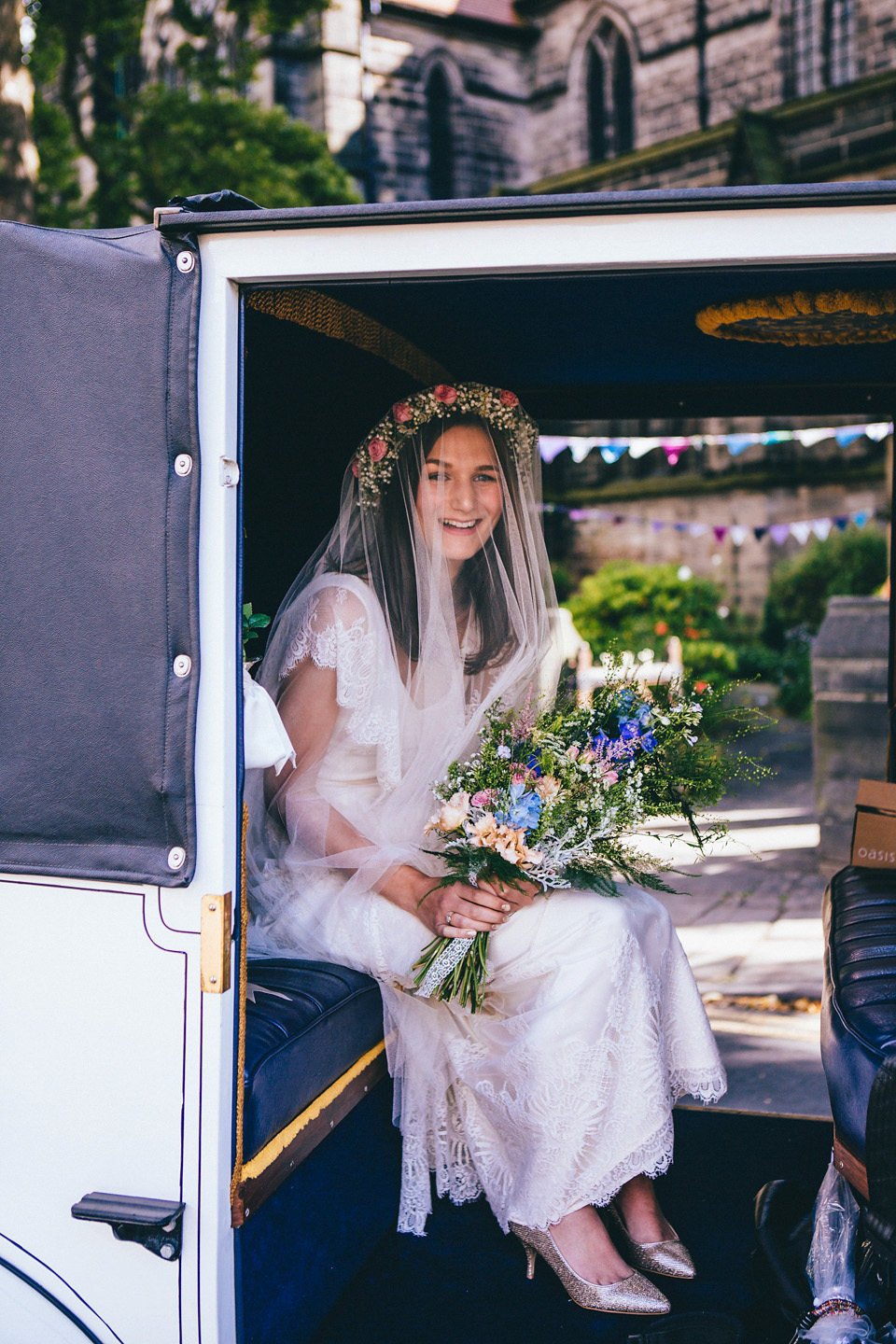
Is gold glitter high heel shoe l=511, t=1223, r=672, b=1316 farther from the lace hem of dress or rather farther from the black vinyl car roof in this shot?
the black vinyl car roof

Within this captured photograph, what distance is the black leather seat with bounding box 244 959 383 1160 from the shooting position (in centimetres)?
199

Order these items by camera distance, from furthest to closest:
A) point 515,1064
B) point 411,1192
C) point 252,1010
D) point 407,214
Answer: point 411,1192 → point 515,1064 → point 252,1010 → point 407,214

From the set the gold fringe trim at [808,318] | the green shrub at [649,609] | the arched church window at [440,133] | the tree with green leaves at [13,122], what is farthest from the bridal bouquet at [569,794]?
the arched church window at [440,133]

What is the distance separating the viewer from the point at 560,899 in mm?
2455

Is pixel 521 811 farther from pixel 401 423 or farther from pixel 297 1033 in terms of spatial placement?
pixel 401 423

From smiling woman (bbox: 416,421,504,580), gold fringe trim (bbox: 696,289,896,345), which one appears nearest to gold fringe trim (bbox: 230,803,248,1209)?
smiling woman (bbox: 416,421,504,580)

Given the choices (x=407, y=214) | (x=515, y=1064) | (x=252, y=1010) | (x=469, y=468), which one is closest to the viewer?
(x=407, y=214)

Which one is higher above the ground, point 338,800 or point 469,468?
point 469,468

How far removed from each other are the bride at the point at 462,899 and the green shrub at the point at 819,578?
34.7 feet

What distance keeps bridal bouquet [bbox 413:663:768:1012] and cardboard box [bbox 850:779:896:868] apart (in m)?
0.58

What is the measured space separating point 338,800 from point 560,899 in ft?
2.05

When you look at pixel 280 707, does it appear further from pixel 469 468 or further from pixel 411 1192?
pixel 411 1192

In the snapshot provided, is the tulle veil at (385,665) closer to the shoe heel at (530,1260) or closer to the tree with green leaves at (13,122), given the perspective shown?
the shoe heel at (530,1260)

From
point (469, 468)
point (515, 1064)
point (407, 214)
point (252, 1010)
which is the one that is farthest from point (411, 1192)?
point (407, 214)
